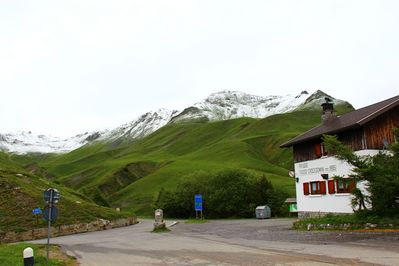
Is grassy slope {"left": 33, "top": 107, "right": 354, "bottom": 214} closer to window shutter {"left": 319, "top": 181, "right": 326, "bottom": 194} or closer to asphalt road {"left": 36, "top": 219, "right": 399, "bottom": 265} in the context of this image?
window shutter {"left": 319, "top": 181, "right": 326, "bottom": 194}

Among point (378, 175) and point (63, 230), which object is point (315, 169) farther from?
point (63, 230)

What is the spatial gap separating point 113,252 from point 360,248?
11.7m

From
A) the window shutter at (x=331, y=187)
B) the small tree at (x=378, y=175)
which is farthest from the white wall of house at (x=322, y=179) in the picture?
the small tree at (x=378, y=175)

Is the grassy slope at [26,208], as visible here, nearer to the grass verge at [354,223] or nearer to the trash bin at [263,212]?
the trash bin at [263,212]

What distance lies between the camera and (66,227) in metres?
43.2

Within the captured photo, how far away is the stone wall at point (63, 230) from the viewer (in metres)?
39.4

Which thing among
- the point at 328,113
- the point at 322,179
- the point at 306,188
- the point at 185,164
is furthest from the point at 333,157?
the point at 185,164

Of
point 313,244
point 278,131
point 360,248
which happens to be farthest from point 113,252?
point 278,131

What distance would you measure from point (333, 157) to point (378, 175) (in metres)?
10.1

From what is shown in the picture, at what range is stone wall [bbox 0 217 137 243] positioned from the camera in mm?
39438

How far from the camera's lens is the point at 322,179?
36594mm

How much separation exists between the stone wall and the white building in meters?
20.0

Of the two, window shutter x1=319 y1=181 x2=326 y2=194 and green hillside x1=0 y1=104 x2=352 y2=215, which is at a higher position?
green hillside x1=0 y1=104 x2=352 y2=215

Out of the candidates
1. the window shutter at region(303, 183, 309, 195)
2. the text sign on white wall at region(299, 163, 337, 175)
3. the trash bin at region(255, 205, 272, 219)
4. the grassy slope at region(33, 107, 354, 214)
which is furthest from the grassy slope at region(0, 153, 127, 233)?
the grassy slope at region(33, 107, 354, 214)
